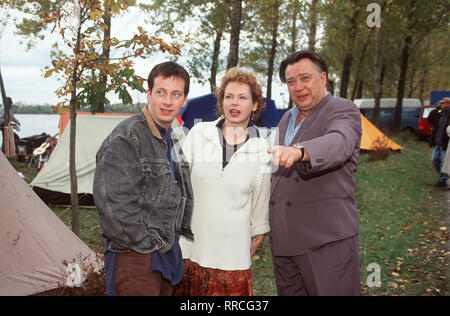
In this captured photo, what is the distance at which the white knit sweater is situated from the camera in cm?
253

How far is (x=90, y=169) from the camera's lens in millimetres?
9508

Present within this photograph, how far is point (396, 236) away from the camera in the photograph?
6.84 meters

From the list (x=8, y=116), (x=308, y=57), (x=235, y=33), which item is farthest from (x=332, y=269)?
(x=8, y=116)

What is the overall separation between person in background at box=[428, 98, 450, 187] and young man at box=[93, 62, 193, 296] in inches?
339

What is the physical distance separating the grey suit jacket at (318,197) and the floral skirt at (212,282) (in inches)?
13.1

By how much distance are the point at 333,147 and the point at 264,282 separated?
3835 mm

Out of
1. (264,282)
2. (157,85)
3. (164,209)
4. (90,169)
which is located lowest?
(264,282)

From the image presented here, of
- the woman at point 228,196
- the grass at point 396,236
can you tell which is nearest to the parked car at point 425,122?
the grass at point 396,236

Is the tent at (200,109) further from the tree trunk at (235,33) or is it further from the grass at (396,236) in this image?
the grass at (396,236)

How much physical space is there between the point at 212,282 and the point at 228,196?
0.62m

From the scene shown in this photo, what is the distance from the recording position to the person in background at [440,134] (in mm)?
9086

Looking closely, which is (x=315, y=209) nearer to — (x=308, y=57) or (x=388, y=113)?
(x=308, y=57)
